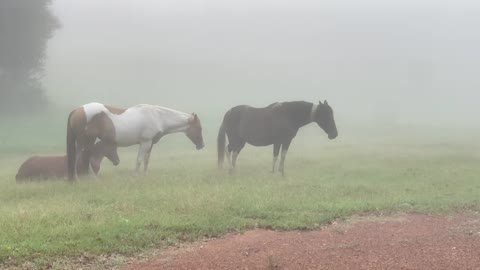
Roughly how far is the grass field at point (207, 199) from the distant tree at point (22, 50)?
68.9 feet

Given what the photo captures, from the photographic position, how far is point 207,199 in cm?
1124

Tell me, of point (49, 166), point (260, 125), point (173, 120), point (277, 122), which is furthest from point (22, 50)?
point (277, 122)

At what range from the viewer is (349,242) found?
27.7ft

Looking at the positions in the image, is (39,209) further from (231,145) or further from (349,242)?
(231,145)

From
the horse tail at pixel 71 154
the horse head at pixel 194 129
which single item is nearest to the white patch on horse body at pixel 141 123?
the horse head at pixel 194 129

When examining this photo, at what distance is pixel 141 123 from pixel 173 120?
1.32m

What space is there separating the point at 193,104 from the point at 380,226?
4945cm

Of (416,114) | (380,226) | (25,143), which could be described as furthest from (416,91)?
(380,226)

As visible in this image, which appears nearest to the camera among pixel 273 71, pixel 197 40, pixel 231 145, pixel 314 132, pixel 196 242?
pixel 196 242

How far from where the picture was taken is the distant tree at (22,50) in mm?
40125

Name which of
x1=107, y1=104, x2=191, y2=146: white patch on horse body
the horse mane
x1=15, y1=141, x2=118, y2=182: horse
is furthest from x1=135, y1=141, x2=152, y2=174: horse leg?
the horse mane

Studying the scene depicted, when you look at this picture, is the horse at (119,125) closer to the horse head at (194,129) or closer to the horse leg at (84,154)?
the horse leg at (84,154)

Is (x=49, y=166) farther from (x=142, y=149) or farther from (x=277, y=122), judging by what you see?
(x=277, y=122)

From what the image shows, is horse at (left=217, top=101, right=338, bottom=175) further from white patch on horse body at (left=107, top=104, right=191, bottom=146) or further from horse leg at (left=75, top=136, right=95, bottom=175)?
horse leg at (left=75, top=136, right=95, bottom=175)
